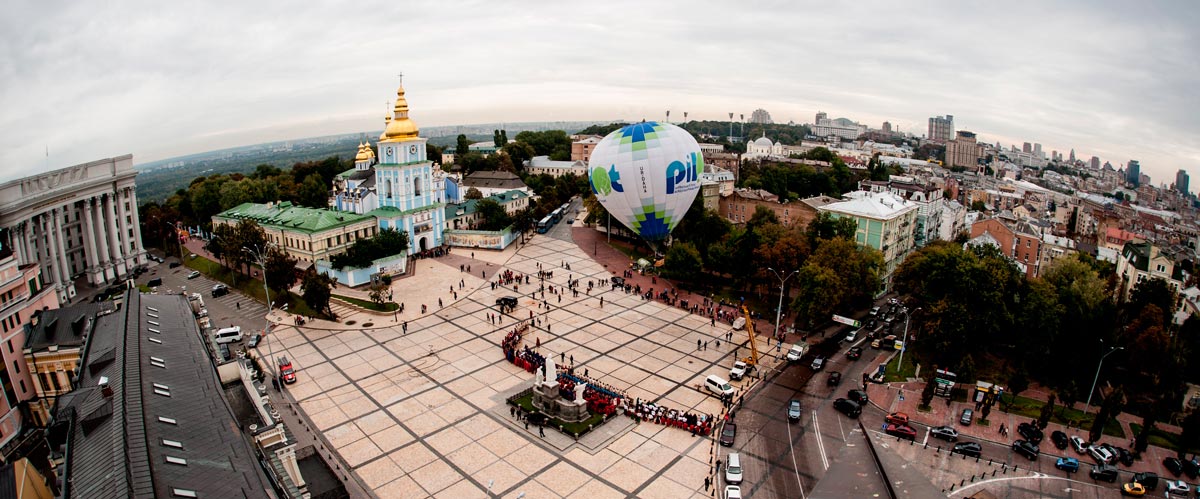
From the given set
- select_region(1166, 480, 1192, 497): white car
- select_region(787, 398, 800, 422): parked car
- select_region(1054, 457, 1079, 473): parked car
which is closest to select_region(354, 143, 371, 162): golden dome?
select_region(787, 398, 800, 422): parked car

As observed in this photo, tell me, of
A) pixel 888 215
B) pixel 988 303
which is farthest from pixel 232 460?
pixel 888 215

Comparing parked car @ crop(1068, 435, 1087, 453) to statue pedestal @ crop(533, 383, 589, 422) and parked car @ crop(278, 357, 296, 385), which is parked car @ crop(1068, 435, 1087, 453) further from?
parked car @ crop(278, 357, 296, 385)

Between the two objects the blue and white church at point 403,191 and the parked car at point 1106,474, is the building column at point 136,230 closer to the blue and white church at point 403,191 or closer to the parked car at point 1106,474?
the blue and white church at point 403,191

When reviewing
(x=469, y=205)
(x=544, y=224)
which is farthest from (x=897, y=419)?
(x=469, y=205)

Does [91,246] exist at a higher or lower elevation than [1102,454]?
higher

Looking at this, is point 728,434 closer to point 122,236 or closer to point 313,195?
point 122,236

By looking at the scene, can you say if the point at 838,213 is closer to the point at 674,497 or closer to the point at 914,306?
the point at 914,306
